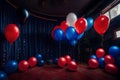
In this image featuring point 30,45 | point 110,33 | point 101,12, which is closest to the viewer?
point 110,33

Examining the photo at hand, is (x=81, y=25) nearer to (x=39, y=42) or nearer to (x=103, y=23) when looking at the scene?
(x=103, y=23)

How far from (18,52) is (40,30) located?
121 centimetres

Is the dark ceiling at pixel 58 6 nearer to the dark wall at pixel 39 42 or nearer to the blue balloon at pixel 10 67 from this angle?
the dark wall at pixel 39 42

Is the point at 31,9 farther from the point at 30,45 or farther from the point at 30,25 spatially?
the point at 30,45

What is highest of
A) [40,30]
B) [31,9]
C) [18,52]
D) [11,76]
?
[31,9]

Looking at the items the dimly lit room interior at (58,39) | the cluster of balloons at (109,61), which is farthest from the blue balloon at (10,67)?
the cluster of balloons at (109,61)

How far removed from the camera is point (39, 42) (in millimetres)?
5367

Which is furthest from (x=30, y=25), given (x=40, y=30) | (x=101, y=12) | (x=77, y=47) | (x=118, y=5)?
(x=118, y=5)

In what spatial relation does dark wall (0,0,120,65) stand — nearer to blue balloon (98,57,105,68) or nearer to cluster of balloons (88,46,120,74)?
cluster of balloons (88,46,120,74)

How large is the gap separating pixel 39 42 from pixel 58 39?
41.5 inches

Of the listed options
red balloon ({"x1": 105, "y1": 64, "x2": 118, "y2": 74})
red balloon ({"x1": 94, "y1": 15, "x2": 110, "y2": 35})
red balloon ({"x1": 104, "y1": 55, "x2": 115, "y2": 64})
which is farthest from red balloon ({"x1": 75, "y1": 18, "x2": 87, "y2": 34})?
red balloon ({"x1": 105, "y1": 64, "x2": 118, "y2": 74})

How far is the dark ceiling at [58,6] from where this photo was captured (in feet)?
15.3

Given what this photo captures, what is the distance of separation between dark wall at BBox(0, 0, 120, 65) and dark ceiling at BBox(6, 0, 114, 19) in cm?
29

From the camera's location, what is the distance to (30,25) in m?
5.21
